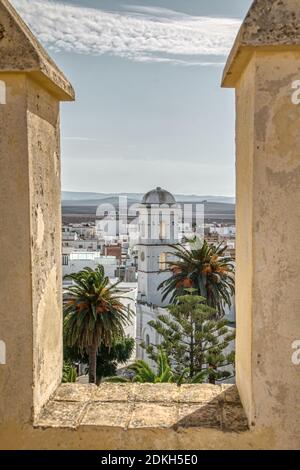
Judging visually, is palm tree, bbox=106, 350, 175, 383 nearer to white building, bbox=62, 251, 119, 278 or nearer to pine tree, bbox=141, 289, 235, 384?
pine tree, bbox=141, 289, 235, 384

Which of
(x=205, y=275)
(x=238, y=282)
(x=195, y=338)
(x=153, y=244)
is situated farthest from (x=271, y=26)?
(x=153, y=244)

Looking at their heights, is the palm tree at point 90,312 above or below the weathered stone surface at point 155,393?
below

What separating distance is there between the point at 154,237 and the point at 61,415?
3492cm

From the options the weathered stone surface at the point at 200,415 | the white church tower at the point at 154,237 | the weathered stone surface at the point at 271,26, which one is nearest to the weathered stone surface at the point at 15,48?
the weathered stone surface at the point at 271,26

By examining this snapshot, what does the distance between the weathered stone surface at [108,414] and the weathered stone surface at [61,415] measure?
0.03m

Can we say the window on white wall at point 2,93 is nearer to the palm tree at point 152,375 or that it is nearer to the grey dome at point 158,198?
the palm tree at point 152,375

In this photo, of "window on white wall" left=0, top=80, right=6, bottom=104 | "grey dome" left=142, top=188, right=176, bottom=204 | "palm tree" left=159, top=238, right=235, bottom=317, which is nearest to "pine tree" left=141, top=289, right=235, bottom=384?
"palm tree" left=159, top=238, right=235, bottom=317

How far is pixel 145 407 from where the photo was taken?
88.9 inches

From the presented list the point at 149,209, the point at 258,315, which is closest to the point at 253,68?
the point at 258,315

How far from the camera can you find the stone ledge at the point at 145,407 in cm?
211

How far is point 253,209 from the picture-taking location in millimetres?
1942

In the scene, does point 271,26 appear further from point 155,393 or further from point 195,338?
point 195,338

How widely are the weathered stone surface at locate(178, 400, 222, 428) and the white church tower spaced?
3311 centimetres

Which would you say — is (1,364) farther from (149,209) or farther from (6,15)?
(149,209)
